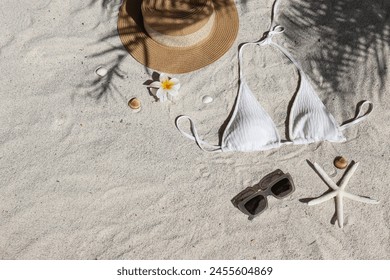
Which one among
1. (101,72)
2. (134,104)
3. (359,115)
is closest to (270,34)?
(359,115)

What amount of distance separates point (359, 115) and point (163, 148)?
121 centimetres

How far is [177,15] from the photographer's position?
2.52 m

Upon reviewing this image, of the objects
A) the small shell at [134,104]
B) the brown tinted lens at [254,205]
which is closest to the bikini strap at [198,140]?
the small shell at [134,104]

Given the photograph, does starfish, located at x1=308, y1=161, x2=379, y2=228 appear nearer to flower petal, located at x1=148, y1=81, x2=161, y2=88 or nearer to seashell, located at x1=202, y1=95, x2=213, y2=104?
seashell, located at x1=202, y1=95, x2=213, y2=104

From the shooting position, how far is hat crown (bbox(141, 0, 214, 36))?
2.51 metres

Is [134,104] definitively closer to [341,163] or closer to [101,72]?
[101,72]

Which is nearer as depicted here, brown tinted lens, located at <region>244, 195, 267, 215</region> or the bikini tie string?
brown tinted lens, located at <region>244, 195, 267, 215</region>

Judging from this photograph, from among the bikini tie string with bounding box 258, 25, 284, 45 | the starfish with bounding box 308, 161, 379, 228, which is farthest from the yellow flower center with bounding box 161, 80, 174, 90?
the starfish with bounding box 308, 161, 379, 228

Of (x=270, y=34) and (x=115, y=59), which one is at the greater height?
(x=270, y=34)

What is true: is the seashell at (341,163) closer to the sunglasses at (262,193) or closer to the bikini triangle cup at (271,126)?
the bikini triangle cup at (271,126)

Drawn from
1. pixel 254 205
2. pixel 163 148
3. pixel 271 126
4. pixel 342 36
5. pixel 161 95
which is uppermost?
pixel 342 36

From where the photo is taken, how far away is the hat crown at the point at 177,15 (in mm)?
2510

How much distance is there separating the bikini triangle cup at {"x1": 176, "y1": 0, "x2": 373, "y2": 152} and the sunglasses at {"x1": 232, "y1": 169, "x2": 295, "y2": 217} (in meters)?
0.22
